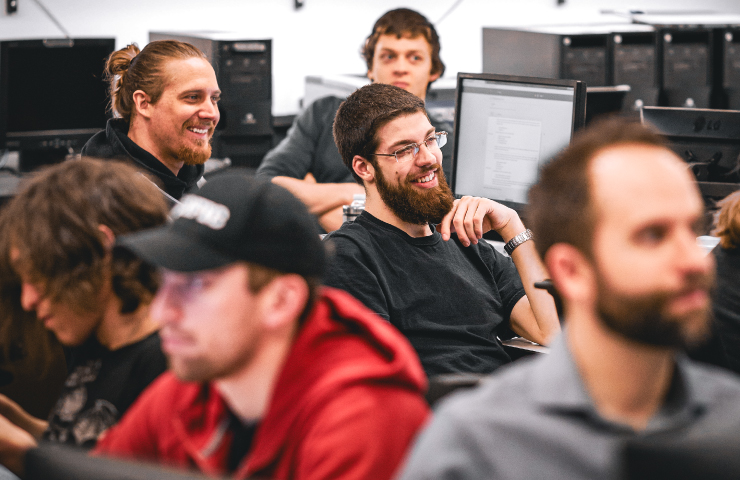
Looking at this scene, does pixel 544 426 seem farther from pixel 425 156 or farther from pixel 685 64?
pixel 685 64

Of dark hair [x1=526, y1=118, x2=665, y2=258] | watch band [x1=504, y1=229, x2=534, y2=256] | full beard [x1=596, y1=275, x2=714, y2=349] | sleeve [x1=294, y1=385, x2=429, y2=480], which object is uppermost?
dark hair [x1=526, y1=118, x2=665, y2=258]

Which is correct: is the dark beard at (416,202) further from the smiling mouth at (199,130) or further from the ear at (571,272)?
the ear at (571,272)

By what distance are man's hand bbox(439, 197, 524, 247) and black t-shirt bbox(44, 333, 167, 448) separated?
94 centimetres

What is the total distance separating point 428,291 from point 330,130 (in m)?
1.31

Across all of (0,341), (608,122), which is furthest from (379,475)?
(0,341)

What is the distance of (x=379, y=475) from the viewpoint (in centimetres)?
79

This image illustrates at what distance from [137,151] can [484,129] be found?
1.04 meters

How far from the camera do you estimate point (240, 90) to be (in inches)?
149

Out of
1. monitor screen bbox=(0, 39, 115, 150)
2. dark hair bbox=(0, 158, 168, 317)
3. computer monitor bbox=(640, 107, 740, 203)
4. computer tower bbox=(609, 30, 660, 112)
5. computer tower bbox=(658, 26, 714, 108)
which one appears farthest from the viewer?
computer tower bbox=(658, 26, 714, 108)

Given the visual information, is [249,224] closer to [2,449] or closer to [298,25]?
[2,449]

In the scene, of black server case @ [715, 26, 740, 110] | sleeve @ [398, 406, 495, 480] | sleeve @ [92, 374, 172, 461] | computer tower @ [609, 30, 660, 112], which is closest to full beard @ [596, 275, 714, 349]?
sleeve @ [398, 406, 495, 480]

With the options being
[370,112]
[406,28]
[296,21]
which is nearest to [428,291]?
[370,112]

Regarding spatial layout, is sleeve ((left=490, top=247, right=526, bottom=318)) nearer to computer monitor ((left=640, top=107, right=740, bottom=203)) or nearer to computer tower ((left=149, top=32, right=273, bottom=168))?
computer monitor ((left=640, top=107, right=740, bottom=203))

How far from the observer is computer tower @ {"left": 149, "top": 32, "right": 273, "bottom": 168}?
145 inches
